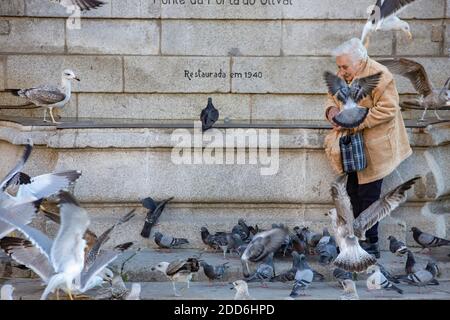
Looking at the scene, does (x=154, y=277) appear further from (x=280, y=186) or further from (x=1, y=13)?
(x=1, y=13)

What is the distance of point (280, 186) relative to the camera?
412 inches

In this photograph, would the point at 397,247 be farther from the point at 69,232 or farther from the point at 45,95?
the point at 45,95

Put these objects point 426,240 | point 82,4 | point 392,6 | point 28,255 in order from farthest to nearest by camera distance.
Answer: point 82,4 < point 392,6 < point 426,240 < point 28,255

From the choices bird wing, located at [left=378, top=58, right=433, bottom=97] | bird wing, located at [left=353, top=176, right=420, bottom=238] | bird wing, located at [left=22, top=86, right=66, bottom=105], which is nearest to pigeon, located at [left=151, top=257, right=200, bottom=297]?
bird wing, located at [left=353, top=176, right=420, bottom=238]

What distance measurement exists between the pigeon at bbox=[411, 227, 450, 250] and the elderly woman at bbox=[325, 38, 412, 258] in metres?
0.41

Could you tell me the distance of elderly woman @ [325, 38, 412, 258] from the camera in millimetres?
9445

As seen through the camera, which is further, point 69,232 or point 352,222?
point 352,222

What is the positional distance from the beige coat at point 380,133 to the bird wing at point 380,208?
46 cm

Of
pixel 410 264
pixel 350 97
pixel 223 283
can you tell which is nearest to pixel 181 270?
pixel 223 283

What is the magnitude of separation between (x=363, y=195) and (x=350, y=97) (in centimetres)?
97

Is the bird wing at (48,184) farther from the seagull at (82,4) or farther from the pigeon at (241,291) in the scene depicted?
the seagull at (82,4)

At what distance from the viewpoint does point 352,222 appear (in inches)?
357

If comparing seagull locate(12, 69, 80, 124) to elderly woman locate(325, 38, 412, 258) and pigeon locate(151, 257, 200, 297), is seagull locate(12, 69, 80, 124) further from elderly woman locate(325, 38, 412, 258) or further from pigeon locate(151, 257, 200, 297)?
elderly woman locate(325, 38, 412, 258)
